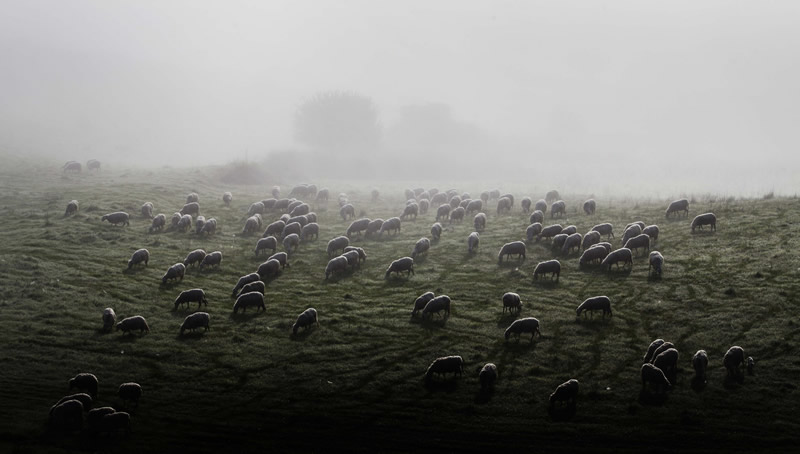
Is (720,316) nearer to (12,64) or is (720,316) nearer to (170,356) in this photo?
(170,356)

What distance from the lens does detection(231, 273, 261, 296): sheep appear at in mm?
27188

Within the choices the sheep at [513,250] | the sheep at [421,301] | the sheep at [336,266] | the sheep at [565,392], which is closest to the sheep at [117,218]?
the sheep at [336,266]

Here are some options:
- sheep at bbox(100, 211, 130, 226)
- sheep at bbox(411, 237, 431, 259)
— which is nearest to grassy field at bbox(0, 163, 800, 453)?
sheep at bbox(411, 237, 431, 259)

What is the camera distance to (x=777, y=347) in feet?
62.1

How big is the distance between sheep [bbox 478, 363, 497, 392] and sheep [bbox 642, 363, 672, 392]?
4.36 meters

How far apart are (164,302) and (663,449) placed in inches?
792

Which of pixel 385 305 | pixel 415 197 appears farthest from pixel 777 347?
pixel 415 197

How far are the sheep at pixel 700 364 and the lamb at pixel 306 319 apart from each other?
1325 centimetres

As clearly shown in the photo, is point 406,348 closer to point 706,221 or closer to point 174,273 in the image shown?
point 174,273

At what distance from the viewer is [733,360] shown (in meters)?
17.9

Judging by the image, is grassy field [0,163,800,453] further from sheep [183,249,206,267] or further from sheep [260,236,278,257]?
sheep [183,249,206,267]

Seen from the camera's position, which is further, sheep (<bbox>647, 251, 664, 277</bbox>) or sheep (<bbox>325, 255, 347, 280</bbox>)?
sheep (<bbox>325, 255, 347, 280</bbox>)

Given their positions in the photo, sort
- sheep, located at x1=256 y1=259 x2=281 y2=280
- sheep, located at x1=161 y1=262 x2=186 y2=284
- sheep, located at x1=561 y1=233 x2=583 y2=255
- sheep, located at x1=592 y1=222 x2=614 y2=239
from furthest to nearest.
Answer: sheep, located at x1=592 y1=222 x2=614 y2=239 → sheep, located at x1=561 y1=233 x2=583 y2=255 → sheep, located at x1=256 y1=259 x2=281 y2=280 → sheep, located at x1=161 y1=262 x2=186 y2=284

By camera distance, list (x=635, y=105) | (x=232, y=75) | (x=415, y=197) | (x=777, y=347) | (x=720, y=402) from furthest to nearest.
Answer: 1. (x=232, y=75)
2. (x=635, y=105)
3. (x=415, y=197)
4. (x=777, y=347)
5. (x=720, y=402)
